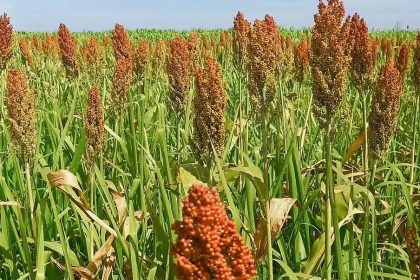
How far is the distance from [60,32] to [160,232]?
4.06m

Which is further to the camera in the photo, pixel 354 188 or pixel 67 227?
pixel 67 227

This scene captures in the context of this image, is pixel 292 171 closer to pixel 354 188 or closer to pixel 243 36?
pixel 354 188

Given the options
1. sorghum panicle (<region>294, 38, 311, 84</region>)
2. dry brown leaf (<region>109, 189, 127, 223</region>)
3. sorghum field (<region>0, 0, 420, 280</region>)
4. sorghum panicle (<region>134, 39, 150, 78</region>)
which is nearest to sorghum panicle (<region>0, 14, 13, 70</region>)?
sorghum field (<region>0, 0, 420, 280</region>)

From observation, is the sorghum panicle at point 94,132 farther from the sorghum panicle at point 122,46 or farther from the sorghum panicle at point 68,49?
the sorghum panicle at point 68,49

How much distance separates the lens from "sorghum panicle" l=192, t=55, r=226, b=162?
2422mm

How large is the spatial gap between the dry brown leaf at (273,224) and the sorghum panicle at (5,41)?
286 cm

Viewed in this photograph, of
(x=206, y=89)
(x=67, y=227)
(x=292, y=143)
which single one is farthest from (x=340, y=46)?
(x=67, y=227)

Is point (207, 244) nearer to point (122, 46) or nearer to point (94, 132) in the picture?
point (94, 132)

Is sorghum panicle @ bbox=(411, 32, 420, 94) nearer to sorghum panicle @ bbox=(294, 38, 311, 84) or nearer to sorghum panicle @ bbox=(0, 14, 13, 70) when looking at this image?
sorghum panicle @ bbox=(294, 38, 311, 84)

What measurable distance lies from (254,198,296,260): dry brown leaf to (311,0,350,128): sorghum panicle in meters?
0.48

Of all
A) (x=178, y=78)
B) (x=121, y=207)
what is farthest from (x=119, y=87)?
(x=121, y=207)

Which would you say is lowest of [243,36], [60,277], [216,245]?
[60,277]

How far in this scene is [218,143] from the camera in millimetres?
2453

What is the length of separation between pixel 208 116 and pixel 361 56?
1516mm
